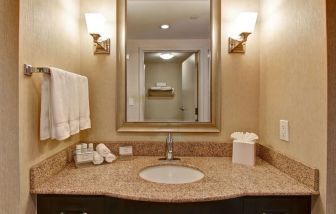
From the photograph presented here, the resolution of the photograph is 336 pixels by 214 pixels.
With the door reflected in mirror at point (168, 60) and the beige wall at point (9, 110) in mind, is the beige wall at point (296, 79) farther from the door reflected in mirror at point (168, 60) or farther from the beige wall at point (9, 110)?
the beige wall at point (9, 110)

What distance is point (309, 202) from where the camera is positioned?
46.2 inches

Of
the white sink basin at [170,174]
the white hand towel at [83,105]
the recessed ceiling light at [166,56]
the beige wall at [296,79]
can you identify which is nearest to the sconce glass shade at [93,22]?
the white hand towel at [83,105]

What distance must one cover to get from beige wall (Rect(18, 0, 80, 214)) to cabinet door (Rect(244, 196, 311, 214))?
985 millimetres

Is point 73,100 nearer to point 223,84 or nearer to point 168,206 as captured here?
point 168,206

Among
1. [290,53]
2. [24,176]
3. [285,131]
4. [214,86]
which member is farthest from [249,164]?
[24,176]

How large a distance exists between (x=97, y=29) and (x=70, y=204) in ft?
3.47

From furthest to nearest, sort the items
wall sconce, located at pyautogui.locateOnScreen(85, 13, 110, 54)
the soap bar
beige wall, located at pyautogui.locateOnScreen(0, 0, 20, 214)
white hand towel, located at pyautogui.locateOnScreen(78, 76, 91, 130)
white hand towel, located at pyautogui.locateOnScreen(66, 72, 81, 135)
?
the soap bar → wall sconce, located at pyautogui.locateOnScreen(85, 13, 110, 54) → white hand towel, located at pyautogui.locateOnScreen(78, 76, 91, 130) → white hand towel, located at pyautogui.locateOnScreen(66, 72, 81, 135) → beige wall, located at pyautogui.locateOnScreen(0, 0, 20, 214)

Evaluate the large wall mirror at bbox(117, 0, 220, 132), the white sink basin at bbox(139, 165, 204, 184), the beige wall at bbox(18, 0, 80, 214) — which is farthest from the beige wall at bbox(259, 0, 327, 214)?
the beige wall at bbox(18, 0, 80, 214)

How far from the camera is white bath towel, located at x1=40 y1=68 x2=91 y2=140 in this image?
47.7 inches

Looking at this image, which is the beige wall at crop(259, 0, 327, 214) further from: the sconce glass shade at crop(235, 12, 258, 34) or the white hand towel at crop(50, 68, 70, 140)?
the white hand towel at crop(50, 68, 70, 140)

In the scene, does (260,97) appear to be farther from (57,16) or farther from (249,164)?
(57,16)

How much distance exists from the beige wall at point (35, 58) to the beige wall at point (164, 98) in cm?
57

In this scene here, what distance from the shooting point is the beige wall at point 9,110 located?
104 centimetres

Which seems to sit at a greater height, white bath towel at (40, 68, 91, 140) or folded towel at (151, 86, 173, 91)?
folded towel at (151, 86, 173, 91)
